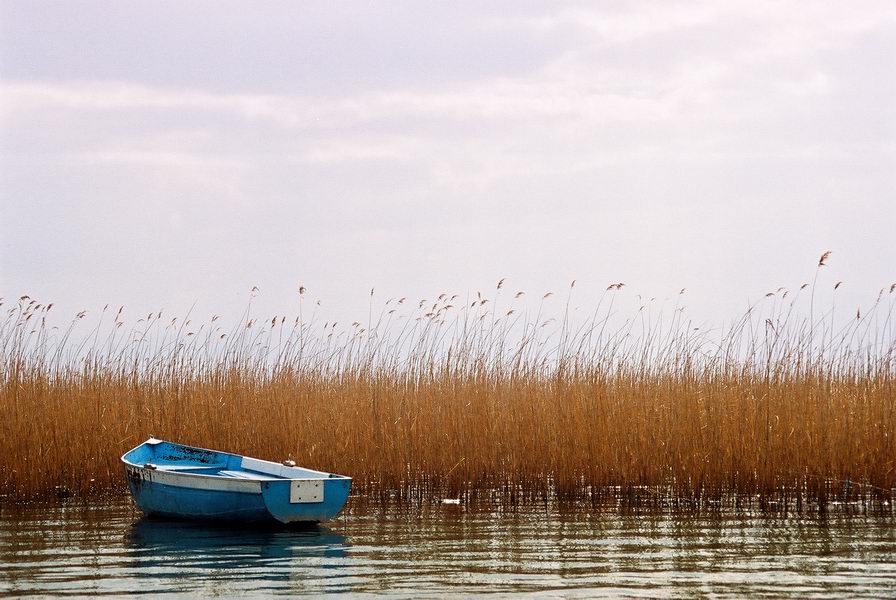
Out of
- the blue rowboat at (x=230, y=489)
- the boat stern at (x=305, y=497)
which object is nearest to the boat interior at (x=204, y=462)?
the blue rowboat at (x=230, y=489)

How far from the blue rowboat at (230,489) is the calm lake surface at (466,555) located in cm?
16

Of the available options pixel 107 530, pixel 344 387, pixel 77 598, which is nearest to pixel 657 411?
pixel 344 387

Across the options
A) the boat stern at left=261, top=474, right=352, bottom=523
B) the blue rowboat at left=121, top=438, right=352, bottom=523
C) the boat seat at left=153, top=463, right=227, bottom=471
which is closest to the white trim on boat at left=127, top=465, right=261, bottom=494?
the blue rowboat at left=121, top=438, right=352, bottom=523

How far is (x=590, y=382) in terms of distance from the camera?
9.96 metres

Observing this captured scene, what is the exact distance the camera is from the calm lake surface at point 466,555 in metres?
6.04

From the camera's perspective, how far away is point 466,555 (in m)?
6.99

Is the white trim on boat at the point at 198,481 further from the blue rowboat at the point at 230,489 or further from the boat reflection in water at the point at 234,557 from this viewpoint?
the boat reflection in water at the point at 234,557

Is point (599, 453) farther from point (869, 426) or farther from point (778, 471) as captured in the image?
point (869, 426)

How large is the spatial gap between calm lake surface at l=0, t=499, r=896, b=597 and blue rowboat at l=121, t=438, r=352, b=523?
0.52ft

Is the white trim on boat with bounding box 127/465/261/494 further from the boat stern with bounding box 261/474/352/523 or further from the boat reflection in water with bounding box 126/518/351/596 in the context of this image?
the boat reflection in water with bounding box 126/518/351/596

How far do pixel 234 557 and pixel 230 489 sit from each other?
1.04 metres

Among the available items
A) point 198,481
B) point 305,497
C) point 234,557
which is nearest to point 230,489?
point 198,481

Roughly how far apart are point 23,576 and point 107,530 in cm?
193

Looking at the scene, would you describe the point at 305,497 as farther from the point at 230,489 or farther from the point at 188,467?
the point at 188,467
